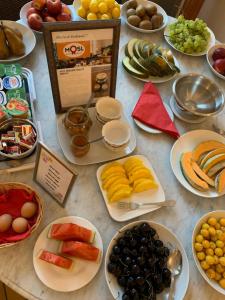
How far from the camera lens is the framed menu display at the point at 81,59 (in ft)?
2.59

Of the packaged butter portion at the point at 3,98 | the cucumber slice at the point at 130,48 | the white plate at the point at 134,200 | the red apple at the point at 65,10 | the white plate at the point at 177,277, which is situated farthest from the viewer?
the red apple at the point at 65,10

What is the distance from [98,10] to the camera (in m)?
1.28

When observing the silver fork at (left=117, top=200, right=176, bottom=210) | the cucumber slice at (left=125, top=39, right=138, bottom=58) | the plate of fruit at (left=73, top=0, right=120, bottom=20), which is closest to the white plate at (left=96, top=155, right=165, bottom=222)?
the silver fork at (left=117, top=200, right=176, bottom=210)

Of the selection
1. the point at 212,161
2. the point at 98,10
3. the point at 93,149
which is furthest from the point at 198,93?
the point at 98,10

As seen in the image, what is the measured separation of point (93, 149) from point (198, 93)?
1.55 feet

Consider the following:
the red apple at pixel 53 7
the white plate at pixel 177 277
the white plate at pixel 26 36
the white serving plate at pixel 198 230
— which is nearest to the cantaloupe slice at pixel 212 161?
the white serving plate at pixel 198 230

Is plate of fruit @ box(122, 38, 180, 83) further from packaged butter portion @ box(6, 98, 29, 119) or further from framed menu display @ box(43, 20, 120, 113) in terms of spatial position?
packaged butter portion @ box(6, 98, 29, 119)

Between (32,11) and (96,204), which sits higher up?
(32,11)

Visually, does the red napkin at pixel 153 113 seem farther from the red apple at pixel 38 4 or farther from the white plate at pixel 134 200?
the red apple at pixel 38 4

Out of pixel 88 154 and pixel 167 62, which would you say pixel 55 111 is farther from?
pixel 167 62

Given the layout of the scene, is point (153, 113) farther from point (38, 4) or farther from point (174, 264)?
point (38, 4)

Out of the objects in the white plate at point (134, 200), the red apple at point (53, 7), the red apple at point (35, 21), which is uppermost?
the red apple at point (53, 7)

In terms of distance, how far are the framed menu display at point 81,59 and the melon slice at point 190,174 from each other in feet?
1.08

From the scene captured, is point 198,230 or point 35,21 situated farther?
point 35,21
